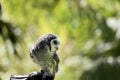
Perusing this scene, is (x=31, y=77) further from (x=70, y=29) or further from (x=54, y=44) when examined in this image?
(x=70, y=29)

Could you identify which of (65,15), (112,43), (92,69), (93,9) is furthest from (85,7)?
(92,69)

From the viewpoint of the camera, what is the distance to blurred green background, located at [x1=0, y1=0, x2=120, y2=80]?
4395mm

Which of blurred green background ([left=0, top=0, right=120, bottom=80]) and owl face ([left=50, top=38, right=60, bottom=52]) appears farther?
blurred green background ([left=0, top=0, right=120, bottom=80])

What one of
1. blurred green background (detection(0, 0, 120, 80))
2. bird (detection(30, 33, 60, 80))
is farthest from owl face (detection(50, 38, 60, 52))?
blurred green background (detection(0, 0, 120, 80))

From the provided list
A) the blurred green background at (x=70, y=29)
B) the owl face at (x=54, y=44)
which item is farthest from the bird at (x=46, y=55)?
the blurred green background at (x=70, y=29)

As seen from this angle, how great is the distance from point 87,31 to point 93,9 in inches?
Answer: 10.3

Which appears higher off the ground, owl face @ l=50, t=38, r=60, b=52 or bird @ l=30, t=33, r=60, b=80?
owl face @ l=50, t=38, r=60, b=52

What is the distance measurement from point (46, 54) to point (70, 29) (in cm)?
478

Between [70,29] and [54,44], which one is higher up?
[70,29]

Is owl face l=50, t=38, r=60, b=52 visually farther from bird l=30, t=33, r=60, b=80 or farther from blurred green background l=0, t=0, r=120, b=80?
blurred green background l=0, t=0, r=120, b=80

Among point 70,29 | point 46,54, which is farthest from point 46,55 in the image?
point 70,29

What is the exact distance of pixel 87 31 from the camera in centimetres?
514

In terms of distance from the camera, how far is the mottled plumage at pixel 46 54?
633 millimetres

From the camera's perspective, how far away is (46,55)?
638 mm
